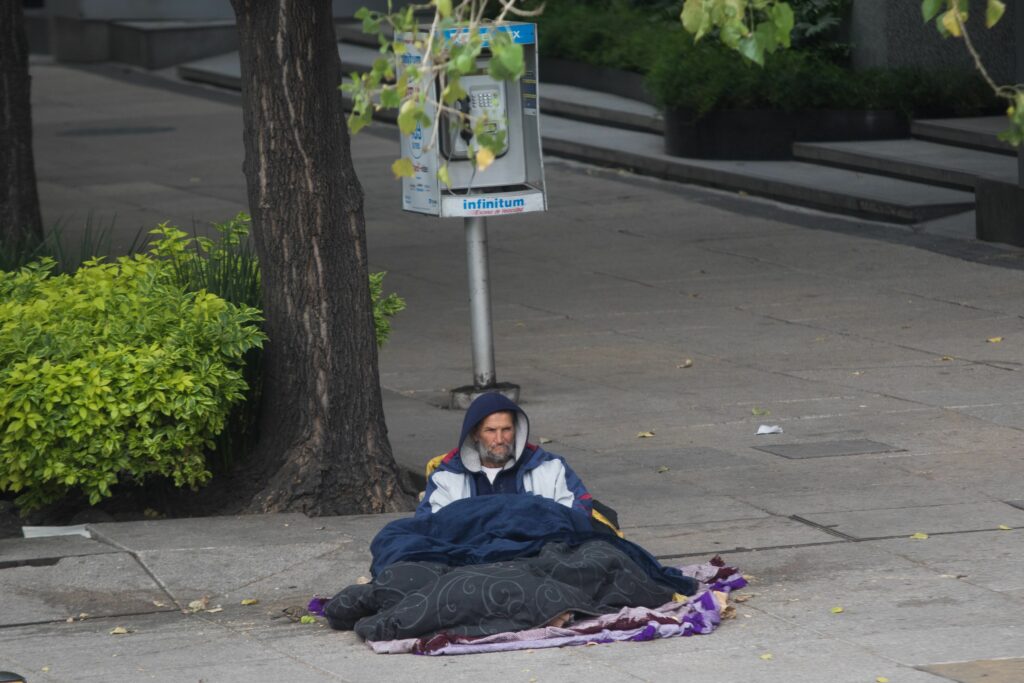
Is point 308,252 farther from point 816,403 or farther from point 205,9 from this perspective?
point 205,9

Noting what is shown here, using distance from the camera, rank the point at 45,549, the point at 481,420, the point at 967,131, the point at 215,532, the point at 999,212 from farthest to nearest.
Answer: the point at 967,131 → the point at 999,212 → the point at 215,532 → the point at 45,549 → the point at 481,420

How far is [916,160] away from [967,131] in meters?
0.81

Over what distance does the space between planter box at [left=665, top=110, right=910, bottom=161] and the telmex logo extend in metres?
9.23

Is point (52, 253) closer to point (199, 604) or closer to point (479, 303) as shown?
point (479, 303)

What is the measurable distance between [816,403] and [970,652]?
13.9 ft

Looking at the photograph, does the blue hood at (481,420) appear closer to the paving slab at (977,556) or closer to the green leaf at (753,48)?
the paving slab at (977,556)

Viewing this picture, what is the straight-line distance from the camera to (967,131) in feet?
58.7

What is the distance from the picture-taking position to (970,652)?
584cm

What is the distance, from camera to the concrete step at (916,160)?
1670cm

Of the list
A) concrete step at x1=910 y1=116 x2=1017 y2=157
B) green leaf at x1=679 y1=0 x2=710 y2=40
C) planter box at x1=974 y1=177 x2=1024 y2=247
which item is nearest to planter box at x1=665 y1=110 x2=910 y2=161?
concrete step at x1=910 y1=116 x2=1017 y2=157

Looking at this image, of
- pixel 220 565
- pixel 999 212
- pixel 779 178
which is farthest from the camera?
pixel 779 178

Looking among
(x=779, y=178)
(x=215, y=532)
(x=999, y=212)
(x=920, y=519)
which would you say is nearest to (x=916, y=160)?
(x=779, y=178)

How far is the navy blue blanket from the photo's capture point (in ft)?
21.3

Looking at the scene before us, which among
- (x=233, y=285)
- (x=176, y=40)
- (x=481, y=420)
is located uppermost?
(x=176, y=40)
